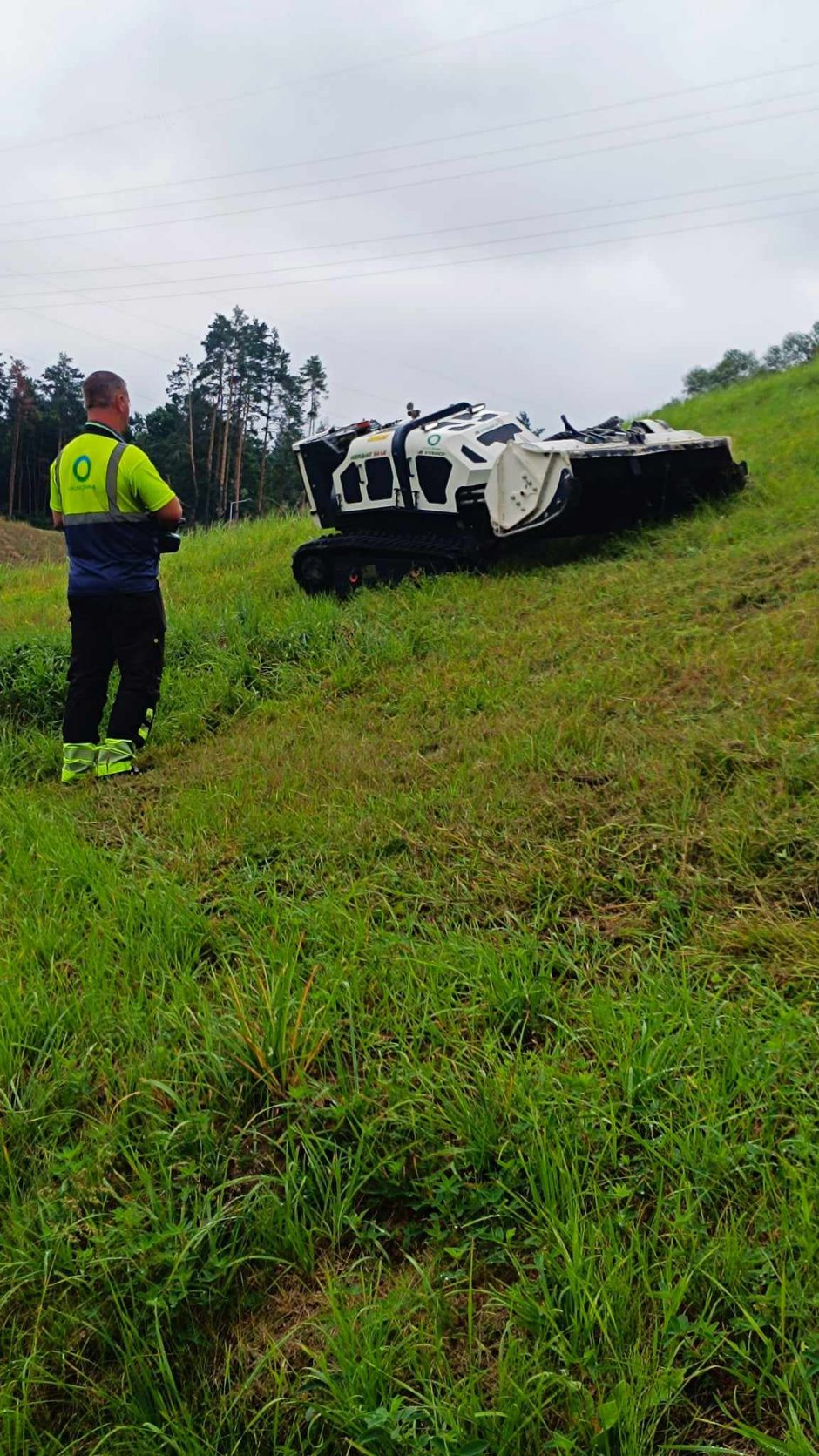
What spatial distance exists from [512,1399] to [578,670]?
415cm

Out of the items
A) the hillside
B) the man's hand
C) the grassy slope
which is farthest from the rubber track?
the hillside

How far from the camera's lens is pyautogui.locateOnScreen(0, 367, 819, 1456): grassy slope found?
5.51ft

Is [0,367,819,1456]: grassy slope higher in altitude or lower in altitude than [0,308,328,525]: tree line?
lower

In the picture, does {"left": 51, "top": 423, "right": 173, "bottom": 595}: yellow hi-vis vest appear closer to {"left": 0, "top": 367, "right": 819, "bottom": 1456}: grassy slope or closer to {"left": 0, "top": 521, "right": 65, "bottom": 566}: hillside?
{"left": 0, "top": 367, "right": 819, "bottom": 1456}: grassy slope

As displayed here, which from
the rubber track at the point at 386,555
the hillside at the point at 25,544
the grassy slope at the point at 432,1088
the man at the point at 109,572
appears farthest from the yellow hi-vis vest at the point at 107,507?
the hillside at the point at 25,544

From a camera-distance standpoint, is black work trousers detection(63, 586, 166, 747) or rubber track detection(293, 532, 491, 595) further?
rubber track detection(293, 532, 491, 595)

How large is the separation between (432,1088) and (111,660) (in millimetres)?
3833

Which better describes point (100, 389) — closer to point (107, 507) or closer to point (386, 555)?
point (107, 507)

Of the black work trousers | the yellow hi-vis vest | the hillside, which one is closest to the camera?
the yellow hi-vis vest

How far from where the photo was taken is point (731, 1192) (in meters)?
1.93

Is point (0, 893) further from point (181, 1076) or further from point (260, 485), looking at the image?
point (260, 485)

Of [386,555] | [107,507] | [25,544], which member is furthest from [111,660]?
[25,544]

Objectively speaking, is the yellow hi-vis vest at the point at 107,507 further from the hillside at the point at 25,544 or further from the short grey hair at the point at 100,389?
the hillside at the point at 25,544

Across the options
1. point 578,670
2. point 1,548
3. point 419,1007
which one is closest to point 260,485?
point 1,548
